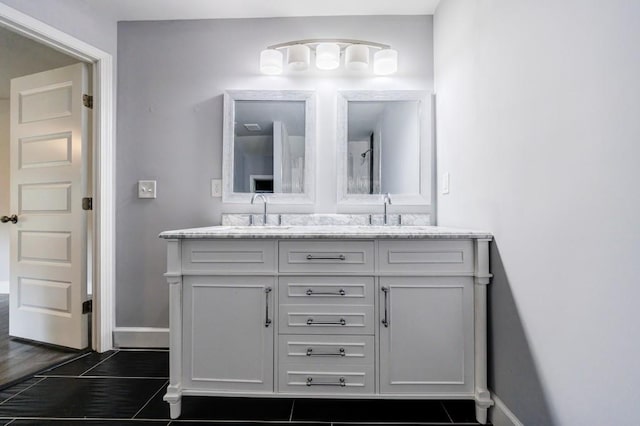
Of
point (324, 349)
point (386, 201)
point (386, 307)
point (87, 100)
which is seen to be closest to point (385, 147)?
point (386, 201)

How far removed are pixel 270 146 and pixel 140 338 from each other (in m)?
1.52

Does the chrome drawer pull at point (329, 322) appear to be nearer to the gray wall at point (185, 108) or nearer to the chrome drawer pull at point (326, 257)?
the chrome drawer pull at point (326, 257)

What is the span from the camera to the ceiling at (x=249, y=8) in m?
1.88

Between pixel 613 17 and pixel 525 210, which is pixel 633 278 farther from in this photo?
pixel 613 17

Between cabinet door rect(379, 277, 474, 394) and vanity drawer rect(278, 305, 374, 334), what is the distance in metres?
0.09

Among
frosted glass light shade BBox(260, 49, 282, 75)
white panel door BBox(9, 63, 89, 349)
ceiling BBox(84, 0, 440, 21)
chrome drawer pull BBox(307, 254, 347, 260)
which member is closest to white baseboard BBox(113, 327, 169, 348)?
white panel door BBox(9, 63, 89, 349)

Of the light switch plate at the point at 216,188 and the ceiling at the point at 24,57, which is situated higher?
the ceiling at the point at 24,57

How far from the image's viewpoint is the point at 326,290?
4.45ft

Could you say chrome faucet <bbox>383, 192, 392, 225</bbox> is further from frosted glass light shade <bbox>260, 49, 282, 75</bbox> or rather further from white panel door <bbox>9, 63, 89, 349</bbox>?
white panel door <bbox>9, 63, 89, 349</bbox>

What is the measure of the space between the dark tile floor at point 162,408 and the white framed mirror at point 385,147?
1.12 metres

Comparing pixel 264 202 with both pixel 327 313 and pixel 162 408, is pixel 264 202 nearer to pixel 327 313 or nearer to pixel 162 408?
pixel 327 313

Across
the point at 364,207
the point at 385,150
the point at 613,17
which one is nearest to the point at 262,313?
the point at 364,207

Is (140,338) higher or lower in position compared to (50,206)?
lower

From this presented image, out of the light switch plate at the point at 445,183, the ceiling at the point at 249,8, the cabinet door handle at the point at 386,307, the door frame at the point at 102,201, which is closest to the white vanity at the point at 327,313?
the cabinet door handle at the point at 386,307
